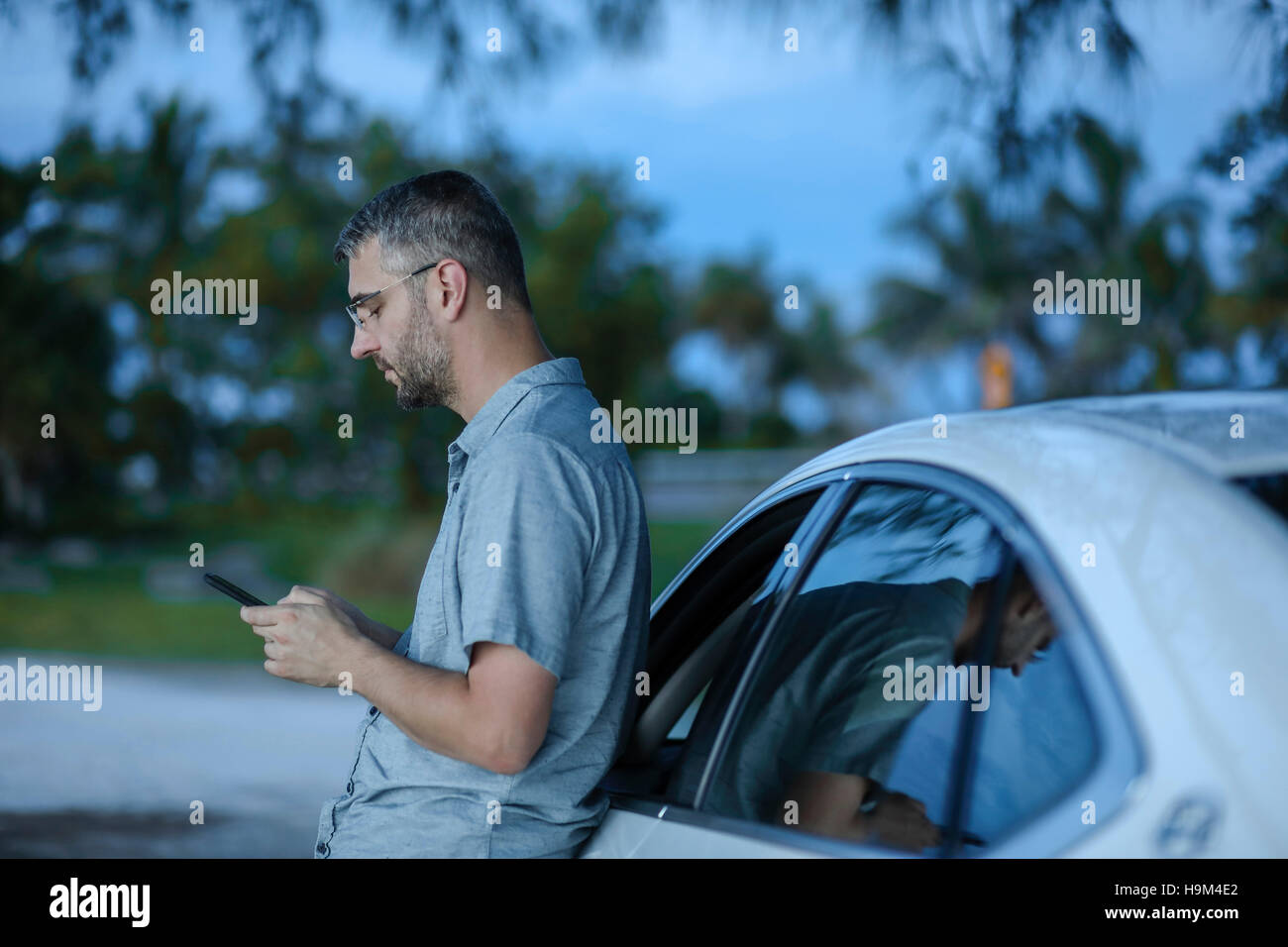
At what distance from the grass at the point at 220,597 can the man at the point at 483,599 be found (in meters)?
14.1

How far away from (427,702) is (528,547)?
0.29 meters

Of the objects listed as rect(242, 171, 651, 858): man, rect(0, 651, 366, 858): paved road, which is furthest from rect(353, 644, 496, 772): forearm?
rect(0, 651, 366, 858): paved road

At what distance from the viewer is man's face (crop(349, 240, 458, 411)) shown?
7.77 feet

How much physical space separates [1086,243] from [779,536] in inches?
1071

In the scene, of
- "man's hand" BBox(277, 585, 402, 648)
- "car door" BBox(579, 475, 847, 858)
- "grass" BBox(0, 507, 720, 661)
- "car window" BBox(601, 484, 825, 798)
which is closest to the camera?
"man's hand" BBox(277, 585, 402, 648)

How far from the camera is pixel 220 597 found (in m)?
21.1

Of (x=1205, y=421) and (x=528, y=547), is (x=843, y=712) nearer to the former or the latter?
(x=528, y=547)

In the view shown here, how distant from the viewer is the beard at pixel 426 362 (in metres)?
2.37

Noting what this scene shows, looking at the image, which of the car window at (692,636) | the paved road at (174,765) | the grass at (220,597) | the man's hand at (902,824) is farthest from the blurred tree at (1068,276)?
the grass at (220,597)

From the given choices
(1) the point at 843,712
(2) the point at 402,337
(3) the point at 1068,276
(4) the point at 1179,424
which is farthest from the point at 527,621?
(3) the point at 1068,276

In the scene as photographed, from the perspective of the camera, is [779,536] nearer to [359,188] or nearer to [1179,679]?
[1179,679]

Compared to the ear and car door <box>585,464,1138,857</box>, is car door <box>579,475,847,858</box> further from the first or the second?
the ear
